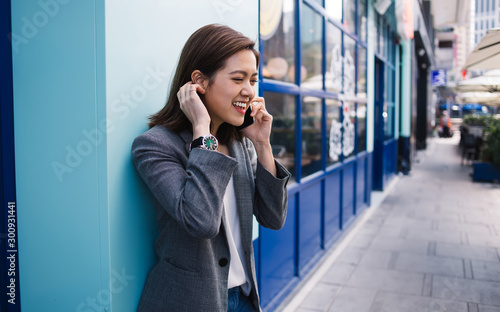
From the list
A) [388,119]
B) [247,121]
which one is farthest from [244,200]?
[388,119]

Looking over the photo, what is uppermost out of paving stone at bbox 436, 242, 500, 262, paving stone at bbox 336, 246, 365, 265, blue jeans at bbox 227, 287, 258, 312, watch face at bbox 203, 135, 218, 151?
watch face at bbox 203, 135, 218, 151

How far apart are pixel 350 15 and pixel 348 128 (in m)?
1.49

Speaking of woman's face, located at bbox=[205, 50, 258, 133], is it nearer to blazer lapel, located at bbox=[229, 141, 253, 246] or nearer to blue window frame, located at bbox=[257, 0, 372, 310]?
blazer lapel, located at bbox=[229, 141, 253, 246]

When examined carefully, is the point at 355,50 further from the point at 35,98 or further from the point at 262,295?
the point at 35,98

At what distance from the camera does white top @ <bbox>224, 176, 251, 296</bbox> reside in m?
1.66

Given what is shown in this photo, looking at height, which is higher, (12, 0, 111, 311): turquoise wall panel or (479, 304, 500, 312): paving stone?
(12, 0, 111, 311): turquoise wall panel

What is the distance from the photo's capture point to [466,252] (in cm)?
516

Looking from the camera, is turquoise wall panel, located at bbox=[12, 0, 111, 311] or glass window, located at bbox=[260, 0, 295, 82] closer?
turquoise wall panel, located at bbox=[12, 0, 111, 311]

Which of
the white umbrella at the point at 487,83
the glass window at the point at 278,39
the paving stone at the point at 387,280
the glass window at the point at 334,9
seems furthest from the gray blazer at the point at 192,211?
the white umbrella at the point at 487,83

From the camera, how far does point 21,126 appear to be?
154 centimetres

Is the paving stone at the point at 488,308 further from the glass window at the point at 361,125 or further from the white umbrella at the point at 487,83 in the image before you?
the white umbrella at the point at 487,83

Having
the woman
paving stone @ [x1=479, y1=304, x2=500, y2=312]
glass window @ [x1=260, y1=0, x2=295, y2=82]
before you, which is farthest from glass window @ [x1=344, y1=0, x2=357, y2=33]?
the woman

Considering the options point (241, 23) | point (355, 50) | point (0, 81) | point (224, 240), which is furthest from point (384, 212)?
point (0, 81)

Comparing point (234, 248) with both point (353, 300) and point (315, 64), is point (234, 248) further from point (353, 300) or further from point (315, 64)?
point (315, 64)
